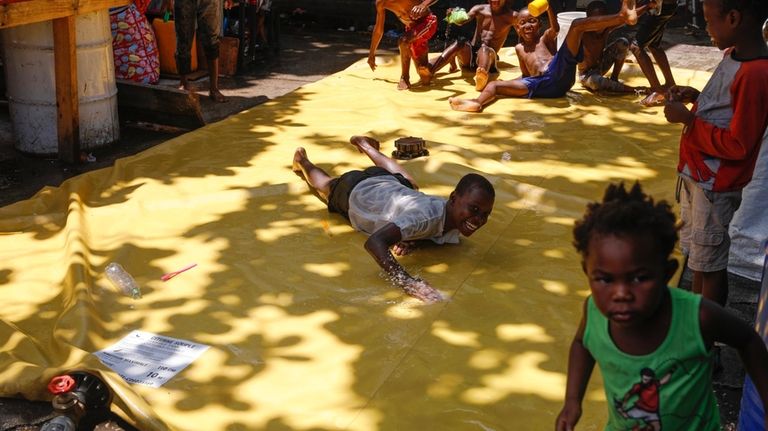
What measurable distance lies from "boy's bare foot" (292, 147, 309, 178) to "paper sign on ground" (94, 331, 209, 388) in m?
2.10

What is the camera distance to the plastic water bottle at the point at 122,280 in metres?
4.28

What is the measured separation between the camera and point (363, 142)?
19.9ft

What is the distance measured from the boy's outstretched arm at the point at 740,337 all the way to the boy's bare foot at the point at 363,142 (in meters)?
4.06

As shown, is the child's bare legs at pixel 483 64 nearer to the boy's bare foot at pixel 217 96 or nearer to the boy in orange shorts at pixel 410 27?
the boy in orange shorts at pixel 410 27

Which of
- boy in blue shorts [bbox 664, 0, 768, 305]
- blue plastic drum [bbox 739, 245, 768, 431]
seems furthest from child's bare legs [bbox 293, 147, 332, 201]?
blue plastic drum [bbox 739, 245, 768, 431]

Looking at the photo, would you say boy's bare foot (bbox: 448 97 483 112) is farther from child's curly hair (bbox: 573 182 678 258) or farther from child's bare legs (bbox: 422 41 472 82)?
child's curly hair (bbox: 573 182 678 258)

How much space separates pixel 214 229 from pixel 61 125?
196 cm

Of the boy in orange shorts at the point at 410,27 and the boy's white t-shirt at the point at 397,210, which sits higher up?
the boy in orange shorts at the point at 410,27

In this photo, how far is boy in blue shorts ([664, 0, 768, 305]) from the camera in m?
3.22

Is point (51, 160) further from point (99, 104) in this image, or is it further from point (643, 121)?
point (643, 121)

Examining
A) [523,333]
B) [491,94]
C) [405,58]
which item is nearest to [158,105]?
[405,58]

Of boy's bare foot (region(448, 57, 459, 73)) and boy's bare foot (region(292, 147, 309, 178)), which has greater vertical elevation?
boy's bare foot (region(448, 57, 459, 73))

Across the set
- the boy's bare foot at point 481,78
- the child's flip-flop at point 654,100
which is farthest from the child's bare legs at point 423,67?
the child's flip-flop at point 654,100

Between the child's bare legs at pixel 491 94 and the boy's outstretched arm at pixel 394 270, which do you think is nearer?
the boy's outstretched arm at pixel 394 270
